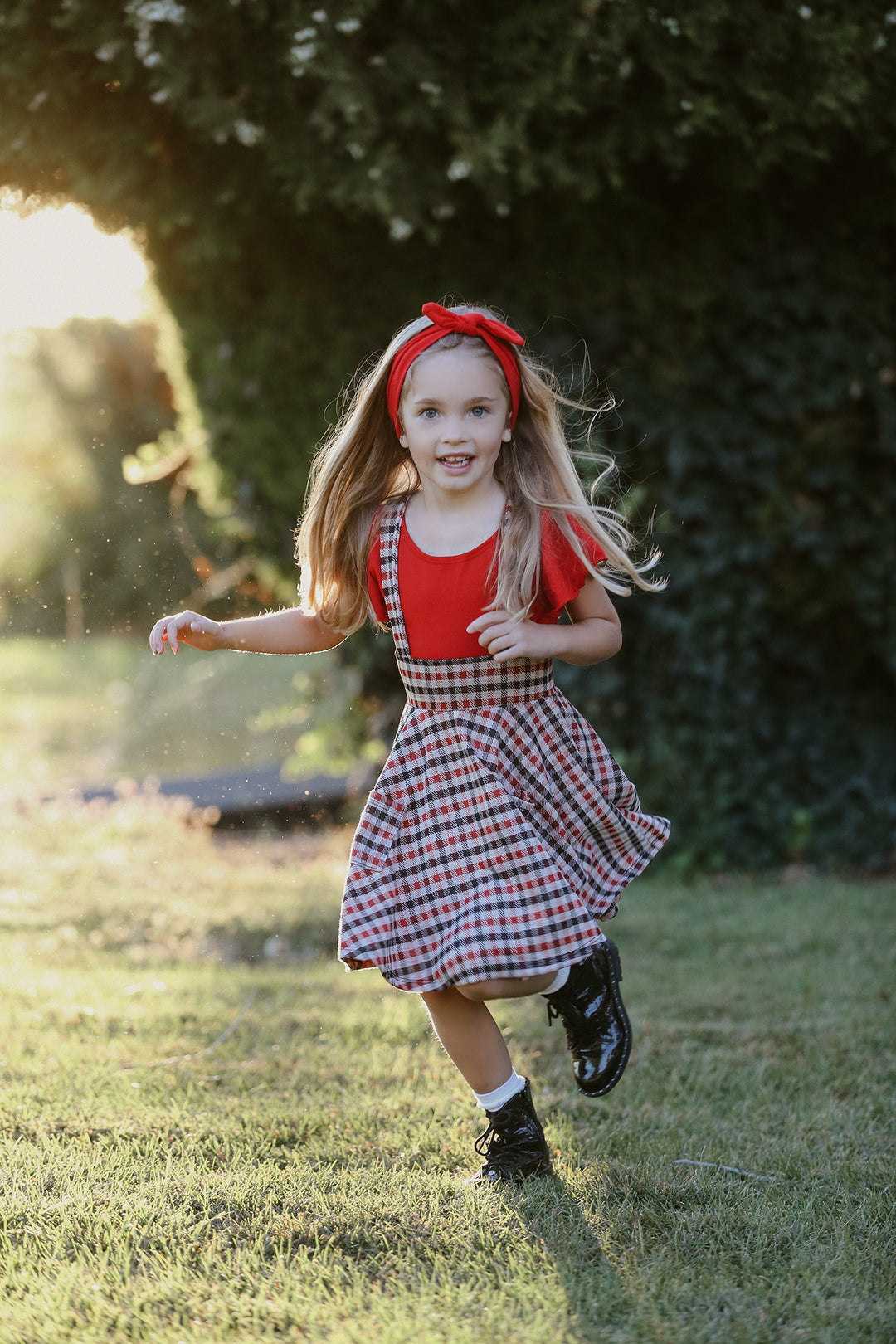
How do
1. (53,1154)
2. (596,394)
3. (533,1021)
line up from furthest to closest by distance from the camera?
(596,394) → (533,1021) → (53,1154)

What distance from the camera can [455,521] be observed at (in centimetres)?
243

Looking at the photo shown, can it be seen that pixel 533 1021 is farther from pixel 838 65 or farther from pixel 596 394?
pixel 838 65

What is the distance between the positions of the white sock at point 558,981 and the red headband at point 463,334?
1.08m

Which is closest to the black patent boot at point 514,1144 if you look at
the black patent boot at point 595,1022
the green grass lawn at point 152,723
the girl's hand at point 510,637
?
the black patent boot at point 595,1022

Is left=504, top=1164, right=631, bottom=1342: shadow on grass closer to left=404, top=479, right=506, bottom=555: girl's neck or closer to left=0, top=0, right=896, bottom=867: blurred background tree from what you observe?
left=404, top=479, right=506, bottom=555: girl's neck

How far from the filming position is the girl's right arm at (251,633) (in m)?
2.44

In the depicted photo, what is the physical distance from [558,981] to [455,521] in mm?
907

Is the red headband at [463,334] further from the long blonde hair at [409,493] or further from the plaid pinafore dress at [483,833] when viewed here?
the plaid pinafore dress at [483,833]

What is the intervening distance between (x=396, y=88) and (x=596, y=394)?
56.8 inches

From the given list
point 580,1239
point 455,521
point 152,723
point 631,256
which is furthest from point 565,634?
point 152,723

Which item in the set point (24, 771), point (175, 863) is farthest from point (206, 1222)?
point (24, 771)

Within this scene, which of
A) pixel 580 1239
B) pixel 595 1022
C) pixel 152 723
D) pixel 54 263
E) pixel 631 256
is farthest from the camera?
pixel 152 723

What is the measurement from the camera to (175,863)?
6.09 m

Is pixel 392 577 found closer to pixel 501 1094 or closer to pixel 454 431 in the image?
pixel 454 431
